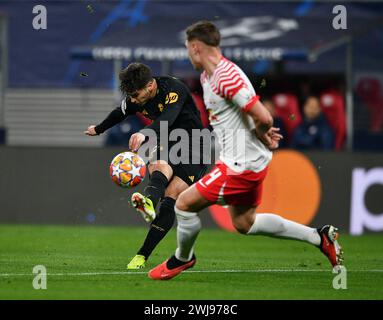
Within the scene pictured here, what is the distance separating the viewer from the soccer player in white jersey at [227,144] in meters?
9.02

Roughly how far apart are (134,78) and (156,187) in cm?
119

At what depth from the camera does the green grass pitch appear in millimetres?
8836

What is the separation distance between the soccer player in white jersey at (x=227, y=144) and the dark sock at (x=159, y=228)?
120 centimetres

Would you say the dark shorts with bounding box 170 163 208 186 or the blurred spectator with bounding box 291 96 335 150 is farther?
the blurred spectator with bounding box 291 96 335 150

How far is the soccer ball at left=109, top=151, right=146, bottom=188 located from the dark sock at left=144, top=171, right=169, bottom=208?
0.15 m

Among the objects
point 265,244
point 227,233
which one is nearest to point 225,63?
point 265,244

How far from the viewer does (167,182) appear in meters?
11.0

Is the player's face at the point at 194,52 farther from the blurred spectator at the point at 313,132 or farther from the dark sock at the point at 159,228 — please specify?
the blurred spectator at the point at 313,132

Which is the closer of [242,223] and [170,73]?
[242,223]

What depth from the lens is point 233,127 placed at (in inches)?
364

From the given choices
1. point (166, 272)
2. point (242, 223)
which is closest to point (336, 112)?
point (242, 223)
